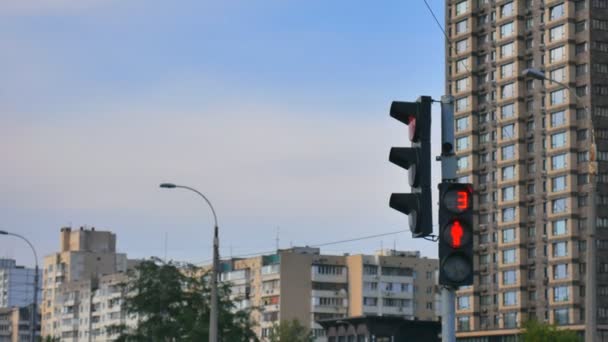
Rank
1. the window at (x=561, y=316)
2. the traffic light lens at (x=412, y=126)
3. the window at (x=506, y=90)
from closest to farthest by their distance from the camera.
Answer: the traffic light lens at (x=412, y=126), the window at (x=561, y=316), the window at (x=506, y=90)

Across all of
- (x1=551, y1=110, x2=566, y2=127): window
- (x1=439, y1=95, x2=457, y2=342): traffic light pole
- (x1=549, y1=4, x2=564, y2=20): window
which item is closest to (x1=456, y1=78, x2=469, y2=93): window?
(x1=549, y1=4, x2=564, y2=20): window

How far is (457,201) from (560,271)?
429 ft

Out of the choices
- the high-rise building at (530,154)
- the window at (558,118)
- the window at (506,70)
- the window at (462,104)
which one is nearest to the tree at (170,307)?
the high-rise building at (530,154)

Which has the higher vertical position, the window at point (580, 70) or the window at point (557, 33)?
the window at point (557, 33)

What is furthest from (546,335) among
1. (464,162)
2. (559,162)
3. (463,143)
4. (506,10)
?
(506,10)

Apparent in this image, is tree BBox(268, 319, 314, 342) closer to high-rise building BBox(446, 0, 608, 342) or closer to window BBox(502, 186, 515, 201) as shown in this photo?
high-rise building BBox(446, 0, 608, 342)

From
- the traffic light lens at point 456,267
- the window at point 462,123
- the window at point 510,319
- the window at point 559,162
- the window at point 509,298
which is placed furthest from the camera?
the window at point 462,123

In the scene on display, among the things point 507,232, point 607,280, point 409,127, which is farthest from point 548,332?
point 409,127

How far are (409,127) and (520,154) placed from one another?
137451mm

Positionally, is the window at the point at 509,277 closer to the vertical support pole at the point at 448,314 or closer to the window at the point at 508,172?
the window at the point at 508,172

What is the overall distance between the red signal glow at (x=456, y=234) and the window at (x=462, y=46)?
14811cm

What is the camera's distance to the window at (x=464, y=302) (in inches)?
6181

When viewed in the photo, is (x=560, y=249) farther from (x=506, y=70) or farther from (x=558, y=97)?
(x=506, y=70)

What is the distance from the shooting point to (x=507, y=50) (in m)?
158
